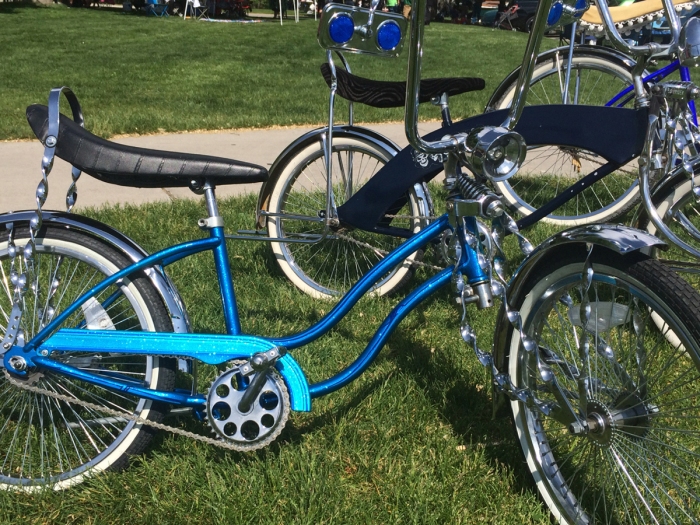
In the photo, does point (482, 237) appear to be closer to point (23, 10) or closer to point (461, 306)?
point (461, 306)

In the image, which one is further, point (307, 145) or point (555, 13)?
point (307, 145)

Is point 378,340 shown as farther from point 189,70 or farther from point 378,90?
point 189,70

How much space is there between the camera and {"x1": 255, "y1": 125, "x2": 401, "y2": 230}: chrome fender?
322 cm

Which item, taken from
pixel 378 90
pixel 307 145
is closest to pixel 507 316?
pixel 378 90

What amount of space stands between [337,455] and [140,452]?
0.68 metres

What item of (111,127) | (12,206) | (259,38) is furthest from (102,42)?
(12,206)

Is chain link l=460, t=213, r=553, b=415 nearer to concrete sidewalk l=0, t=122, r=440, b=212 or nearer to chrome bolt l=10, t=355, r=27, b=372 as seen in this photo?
chrome bolt l=10, t=355, r=27, b=372

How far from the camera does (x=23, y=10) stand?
21.6m

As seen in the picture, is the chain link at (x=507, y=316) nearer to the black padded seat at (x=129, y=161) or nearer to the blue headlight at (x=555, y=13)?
the blue headlight at (x=555, y=13)

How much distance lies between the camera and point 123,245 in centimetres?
211

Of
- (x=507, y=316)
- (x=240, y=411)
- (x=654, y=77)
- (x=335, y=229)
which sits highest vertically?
(x=654, y=77)

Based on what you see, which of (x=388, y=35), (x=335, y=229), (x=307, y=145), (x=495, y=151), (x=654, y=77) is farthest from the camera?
(x=654, y=77)

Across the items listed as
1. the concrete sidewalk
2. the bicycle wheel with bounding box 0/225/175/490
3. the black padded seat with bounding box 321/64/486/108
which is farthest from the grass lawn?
the bicycle wheel with bounding box 0/225/175/490

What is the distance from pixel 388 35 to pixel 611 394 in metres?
1.24
